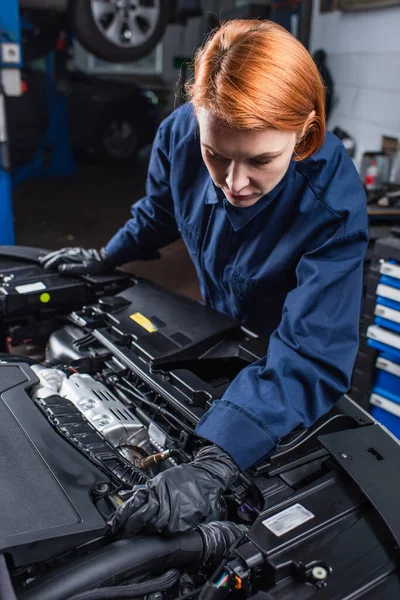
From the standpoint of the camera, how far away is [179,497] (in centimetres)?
76

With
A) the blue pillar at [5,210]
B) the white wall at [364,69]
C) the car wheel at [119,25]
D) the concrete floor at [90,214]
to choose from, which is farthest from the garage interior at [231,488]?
the car wheel at [119,25]

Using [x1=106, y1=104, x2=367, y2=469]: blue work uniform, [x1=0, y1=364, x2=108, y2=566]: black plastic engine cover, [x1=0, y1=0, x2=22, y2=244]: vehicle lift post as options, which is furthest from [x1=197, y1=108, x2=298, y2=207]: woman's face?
[x1=0, y1=0, x2=22, y2=244]: vehicle lift post

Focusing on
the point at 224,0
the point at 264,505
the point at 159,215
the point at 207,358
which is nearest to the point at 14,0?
the point at 159,215

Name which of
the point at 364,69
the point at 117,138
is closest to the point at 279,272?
the point at 364,69

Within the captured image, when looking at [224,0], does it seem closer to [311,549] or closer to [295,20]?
[295,20]

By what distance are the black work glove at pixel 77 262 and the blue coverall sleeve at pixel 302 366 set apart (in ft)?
2.12

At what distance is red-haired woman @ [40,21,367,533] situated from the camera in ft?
2.69

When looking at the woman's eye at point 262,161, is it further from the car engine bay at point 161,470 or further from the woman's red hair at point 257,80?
the car engine bay at point 161,470

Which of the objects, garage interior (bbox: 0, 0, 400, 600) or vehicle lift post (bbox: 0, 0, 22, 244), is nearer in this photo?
garage interior (bbox: 0, 0, 400, 600)

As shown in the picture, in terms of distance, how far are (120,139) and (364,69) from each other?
2552 mm

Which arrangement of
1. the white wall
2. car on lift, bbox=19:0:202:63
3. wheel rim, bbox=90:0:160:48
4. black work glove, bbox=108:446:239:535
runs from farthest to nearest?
1. wheel rim, bbox=90:0:160:48
2. car on lift, bbox=19:0:202:63
3. the white wall
4. black work glove, bbox=108:446:239:535

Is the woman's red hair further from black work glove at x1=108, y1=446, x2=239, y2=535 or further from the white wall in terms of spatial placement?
the white wall

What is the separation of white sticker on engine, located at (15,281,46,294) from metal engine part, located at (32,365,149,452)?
278 mm

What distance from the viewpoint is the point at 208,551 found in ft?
2.42
